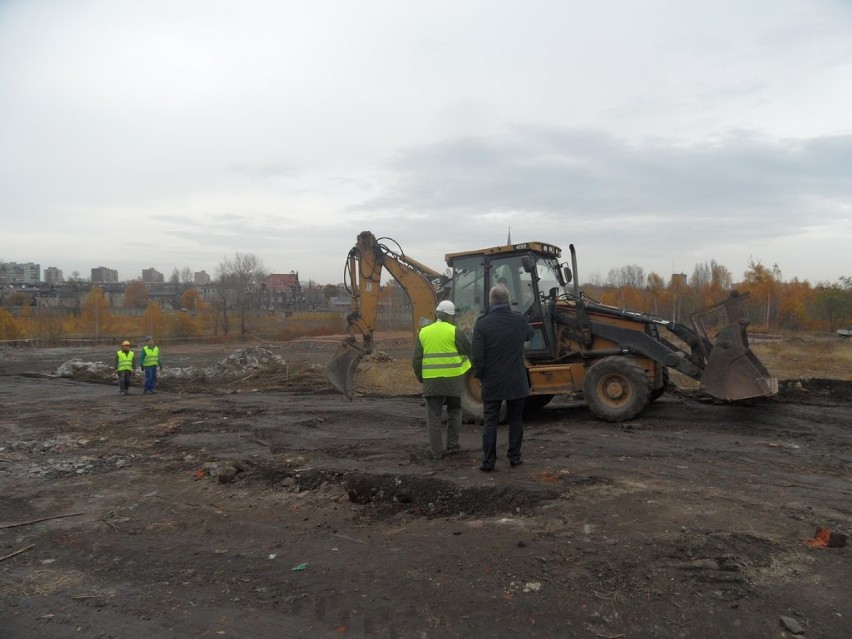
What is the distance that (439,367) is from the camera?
714 centimetres

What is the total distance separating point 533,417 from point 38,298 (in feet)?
242

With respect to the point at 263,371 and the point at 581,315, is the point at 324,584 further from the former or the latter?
the point at 263,371

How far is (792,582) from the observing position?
3.94m

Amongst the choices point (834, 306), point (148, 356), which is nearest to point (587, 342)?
point (148, 356)

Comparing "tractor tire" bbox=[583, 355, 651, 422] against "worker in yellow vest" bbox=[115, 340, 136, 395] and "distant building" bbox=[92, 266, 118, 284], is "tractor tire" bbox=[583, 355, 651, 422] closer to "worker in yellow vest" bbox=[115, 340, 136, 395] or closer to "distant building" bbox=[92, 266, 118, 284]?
"worker in yellow vest" bbox=[115, 340, 136, 395]

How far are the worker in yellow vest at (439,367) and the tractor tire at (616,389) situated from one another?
3243 millimetres

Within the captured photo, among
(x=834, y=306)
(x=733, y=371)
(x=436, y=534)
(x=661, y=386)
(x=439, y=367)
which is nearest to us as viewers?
(x=436, y=534)

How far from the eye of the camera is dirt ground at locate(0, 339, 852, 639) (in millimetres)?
3793

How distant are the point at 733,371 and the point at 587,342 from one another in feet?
7.03

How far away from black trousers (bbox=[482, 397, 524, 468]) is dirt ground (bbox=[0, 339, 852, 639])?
197mm

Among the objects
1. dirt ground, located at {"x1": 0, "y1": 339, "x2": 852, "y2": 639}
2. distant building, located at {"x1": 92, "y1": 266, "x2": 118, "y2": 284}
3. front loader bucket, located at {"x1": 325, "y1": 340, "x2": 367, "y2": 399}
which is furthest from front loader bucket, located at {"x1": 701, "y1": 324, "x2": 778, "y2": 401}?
distant building, located at {"x1": 92, "y1": 266, "x2": 118, "y2": 284}

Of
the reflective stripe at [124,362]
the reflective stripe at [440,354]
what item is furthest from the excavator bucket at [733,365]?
the reflective stripe at [124,362]

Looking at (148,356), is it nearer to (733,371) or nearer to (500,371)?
(500,371)

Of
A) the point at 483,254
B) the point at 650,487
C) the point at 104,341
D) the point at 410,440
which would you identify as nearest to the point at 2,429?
the point at 410,440
